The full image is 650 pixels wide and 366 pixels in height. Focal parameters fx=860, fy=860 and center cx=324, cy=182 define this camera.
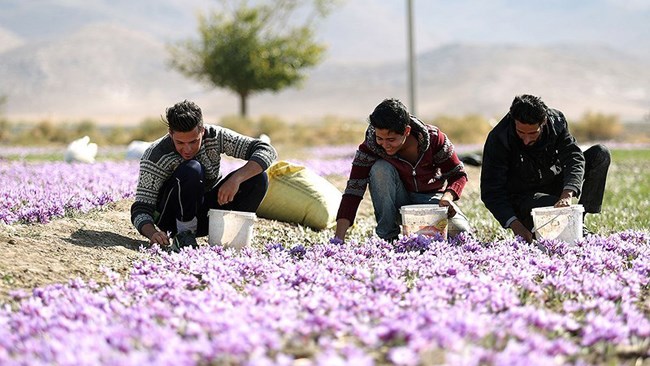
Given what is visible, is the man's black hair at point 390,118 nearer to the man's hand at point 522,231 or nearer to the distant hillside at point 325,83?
the man's hand at point 522,231

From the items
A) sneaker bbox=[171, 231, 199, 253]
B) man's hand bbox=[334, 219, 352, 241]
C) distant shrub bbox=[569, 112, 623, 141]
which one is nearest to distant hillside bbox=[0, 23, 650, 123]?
distant shrub bbox=[569, 112, 623, 141]

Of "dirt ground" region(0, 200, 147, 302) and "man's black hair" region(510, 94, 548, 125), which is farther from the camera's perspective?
"man's black hair" region(510, 94, 548, 125)

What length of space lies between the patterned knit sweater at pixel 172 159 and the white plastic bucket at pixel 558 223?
2.19 m

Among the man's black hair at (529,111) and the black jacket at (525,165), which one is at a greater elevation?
the man's black hair at (529,111)

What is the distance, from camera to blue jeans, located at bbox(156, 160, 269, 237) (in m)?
6.73

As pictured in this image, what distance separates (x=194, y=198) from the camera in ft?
22.5

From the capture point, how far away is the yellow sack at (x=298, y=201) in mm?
8773

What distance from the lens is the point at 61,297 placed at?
4926mm

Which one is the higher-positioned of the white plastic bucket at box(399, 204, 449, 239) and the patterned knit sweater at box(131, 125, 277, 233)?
the patterned knit sweater at box(131, 125, 277, 233)

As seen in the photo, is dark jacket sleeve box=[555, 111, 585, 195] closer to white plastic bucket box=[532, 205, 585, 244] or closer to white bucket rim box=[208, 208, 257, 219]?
white plastic bucket box=[532, 205, 585, 244]

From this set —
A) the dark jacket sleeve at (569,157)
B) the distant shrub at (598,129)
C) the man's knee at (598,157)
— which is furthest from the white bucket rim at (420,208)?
the distant shrub at (598,129)

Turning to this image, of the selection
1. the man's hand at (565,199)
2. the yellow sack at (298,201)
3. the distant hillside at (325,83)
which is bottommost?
the distant hillside at (325,83)

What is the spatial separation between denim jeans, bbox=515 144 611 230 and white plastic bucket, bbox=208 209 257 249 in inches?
90.8

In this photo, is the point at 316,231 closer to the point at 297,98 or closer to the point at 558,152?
the point at 558,152
